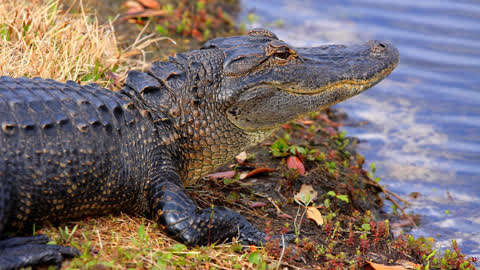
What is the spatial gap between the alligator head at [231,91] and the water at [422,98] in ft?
6.48

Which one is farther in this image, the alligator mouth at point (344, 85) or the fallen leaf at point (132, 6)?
the fallen leaf at point (132, 6)

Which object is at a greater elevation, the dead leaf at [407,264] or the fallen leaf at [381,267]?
the fallen leaf at [381,267]

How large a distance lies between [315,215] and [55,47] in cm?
273

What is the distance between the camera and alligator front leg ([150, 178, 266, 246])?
3.60 meters

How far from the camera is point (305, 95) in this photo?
420 cm

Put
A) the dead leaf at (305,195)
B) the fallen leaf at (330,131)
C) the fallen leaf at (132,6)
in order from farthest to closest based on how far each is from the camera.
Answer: the fallen leaf at (132,6) < the fallen leaf at (330,131) < the dead leaf at (305,195)

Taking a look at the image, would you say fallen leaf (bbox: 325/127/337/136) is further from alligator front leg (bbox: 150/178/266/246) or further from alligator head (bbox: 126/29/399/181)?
alligator front leg (bbox: 150/178/266/246)

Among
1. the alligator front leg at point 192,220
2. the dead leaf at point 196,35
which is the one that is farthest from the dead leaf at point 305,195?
the dead leaf at point 196,35

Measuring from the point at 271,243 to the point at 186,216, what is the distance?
56 centimetres

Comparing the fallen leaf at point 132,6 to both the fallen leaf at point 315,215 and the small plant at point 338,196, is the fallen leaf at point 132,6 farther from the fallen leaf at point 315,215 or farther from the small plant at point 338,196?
the fallen leaf at point 315,215

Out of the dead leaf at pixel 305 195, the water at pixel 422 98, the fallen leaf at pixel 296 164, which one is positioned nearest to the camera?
the dead leaf at pixel 305 195

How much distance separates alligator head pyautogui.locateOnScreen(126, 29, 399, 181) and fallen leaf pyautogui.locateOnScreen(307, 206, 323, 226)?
2.36ft

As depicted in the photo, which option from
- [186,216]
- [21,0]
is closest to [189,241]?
[186,216]

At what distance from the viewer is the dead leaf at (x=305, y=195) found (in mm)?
4501
